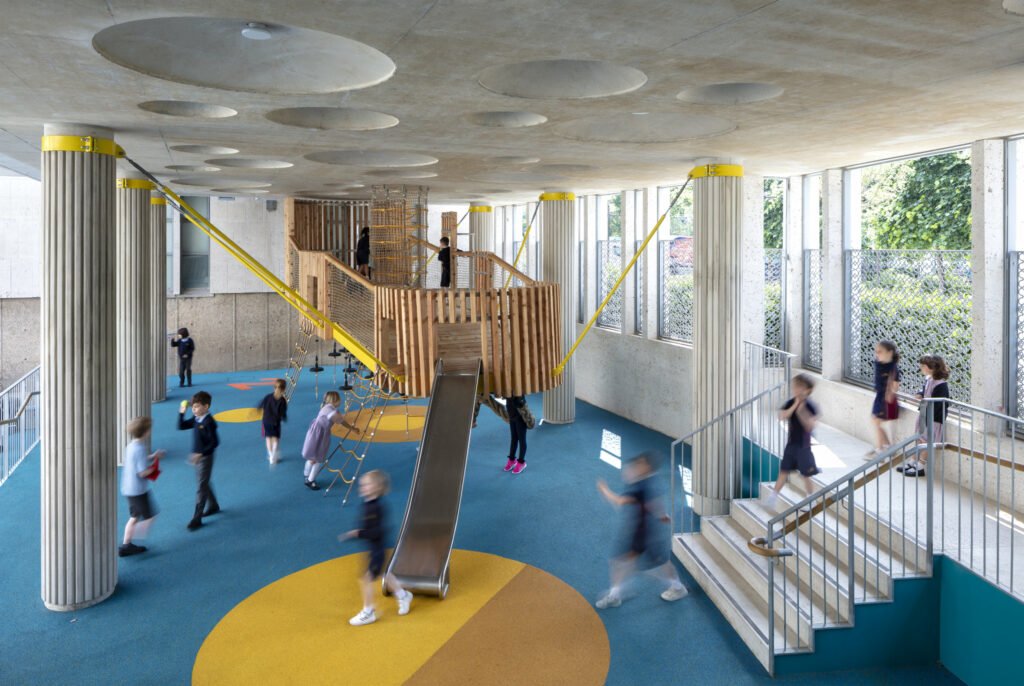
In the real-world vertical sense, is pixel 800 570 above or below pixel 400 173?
below

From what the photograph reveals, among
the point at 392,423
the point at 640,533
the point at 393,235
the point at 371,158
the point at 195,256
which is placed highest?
the point at 371,158

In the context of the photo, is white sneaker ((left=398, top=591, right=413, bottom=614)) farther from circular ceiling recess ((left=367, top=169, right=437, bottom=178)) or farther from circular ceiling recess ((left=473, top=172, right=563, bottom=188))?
circular ceiling recess ((left=473, top=172, right=563, bottom=188))

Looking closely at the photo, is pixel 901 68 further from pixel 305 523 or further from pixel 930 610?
pixel 305 523

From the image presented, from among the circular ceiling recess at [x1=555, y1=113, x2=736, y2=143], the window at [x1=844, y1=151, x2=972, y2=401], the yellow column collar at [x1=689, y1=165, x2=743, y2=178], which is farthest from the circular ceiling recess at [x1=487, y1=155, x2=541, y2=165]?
the window at [x1=844, y1=151, x2=972, y2=401]

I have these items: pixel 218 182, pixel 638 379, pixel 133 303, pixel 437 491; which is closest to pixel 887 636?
pixel 437 491

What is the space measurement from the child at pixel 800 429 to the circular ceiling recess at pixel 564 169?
426 centimetres

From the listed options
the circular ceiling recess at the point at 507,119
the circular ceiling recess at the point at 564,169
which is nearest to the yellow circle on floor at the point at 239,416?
the circular ceiling recess at the point at 564,169

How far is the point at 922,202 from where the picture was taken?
1157 centimetres

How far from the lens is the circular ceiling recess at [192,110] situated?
5398 mm

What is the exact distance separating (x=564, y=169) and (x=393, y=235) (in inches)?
128

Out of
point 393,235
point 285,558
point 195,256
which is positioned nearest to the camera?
point 285,558

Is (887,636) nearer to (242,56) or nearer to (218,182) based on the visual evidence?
(242,56)

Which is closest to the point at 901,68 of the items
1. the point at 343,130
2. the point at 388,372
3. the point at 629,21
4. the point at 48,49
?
the point at 629,21

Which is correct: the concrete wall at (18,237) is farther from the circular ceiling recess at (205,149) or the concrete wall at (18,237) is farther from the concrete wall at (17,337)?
the circular ceiling recess at (205,149)
